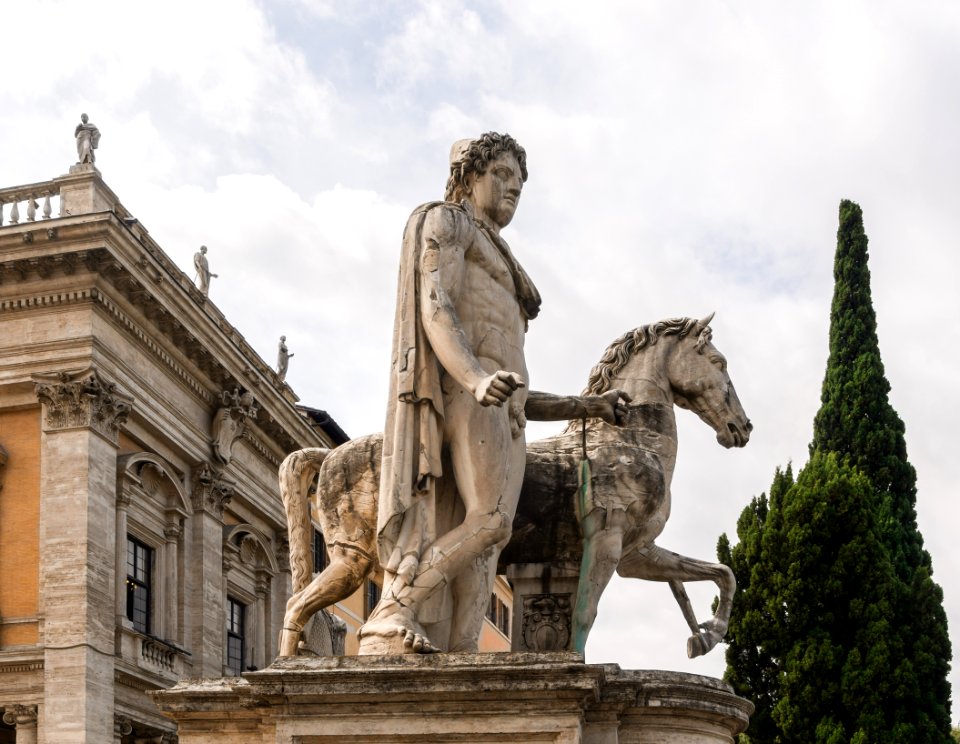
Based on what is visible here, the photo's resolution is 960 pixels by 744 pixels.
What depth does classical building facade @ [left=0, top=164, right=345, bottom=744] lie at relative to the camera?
29859mm

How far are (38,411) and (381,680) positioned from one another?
86.3 feet

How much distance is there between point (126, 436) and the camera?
33125 millimetres

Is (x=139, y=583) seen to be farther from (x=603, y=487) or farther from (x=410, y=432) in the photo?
(x=410, y=432)

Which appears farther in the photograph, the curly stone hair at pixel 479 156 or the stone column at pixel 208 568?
the stone column at pixel 208 568

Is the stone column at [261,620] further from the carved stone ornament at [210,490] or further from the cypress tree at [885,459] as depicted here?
the cypress tree at [885,459]

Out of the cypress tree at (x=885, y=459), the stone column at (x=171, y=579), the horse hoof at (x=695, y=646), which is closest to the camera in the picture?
the horse hoof at (x=695, y=646)

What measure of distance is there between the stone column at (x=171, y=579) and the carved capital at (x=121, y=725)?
3125 millimetres

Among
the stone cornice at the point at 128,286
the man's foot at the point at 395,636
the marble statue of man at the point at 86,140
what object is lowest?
the man's foot at the point at 395,636

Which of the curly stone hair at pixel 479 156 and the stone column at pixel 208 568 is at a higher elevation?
the stone column at pixel 208 568

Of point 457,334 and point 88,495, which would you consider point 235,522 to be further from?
point 457,334

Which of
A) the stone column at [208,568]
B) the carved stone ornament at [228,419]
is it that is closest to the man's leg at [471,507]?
the stone column at [208,568]

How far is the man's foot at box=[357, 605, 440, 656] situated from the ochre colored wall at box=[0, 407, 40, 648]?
24565 mm

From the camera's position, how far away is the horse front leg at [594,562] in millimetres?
7961

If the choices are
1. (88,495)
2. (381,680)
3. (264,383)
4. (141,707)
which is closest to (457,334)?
(381,680)
